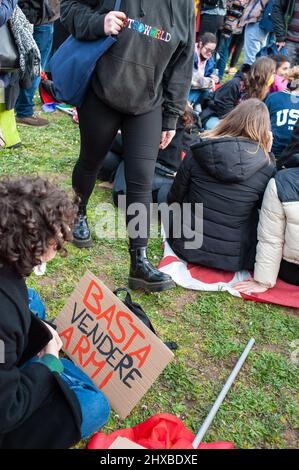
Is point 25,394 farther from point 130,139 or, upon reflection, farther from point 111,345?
point 130,139

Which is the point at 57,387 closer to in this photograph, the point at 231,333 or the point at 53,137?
the point at 231,333

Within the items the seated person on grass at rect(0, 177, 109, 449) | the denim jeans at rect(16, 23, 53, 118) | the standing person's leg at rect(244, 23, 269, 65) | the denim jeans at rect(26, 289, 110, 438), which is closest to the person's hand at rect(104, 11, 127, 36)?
the seated person on grass at rect(0, 177, 109, 449)

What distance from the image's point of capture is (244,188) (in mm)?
2980

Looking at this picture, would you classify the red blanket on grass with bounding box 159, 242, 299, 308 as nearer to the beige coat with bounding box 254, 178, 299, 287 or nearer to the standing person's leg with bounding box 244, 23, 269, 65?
the beige coat with bounding box 254, 178, 299, 287

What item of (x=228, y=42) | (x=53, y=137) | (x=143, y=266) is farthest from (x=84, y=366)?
(x=228, y=42)

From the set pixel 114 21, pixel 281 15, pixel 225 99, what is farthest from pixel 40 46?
pixel 281 15

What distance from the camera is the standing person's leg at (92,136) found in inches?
96.2

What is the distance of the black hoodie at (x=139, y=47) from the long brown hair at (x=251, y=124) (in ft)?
2.22

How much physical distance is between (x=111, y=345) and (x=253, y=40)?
629cm

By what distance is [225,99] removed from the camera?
206 inches

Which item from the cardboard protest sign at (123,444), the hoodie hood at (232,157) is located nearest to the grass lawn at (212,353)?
the cardboard protest sign at (123,444)

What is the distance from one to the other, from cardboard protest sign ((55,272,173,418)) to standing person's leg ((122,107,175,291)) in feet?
1.74

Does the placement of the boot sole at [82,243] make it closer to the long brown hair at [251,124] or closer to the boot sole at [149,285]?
the boot sole at [149,285]

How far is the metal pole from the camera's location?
6.37 feet
